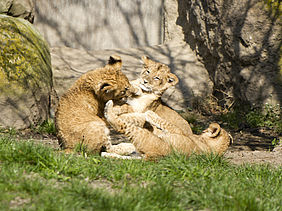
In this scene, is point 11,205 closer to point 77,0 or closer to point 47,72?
point 47,72

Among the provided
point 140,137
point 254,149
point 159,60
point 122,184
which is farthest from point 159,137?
point 159,60

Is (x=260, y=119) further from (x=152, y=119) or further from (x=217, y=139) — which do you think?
(x=152, y=119)

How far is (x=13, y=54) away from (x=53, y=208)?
596 centimetres

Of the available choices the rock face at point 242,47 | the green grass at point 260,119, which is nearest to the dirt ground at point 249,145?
the green grass at point 260,119

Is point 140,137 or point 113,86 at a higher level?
point 113,86

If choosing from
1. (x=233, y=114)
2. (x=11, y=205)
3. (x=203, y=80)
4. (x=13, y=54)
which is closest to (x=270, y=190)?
(x=11, y=205)

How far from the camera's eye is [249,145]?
7.79 meters

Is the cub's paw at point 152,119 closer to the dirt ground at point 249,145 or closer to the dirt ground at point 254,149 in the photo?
the dirt ground at point 254,149

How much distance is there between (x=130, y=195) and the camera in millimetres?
3336

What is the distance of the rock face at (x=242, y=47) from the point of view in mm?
8867

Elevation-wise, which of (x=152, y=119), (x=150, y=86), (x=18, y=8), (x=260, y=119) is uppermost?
(x=18, y=8)

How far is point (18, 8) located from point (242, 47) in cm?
610

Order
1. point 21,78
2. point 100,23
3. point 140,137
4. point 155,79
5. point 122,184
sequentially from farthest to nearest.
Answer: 1. point 100,23
2. point 21,78
3. point 155,79
4. point 140,137
5. point 122,184

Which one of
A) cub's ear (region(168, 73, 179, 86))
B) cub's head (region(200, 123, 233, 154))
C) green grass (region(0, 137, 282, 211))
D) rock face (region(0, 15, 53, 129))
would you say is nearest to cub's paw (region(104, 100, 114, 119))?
green grass (region(0, 137, 282, 211))
